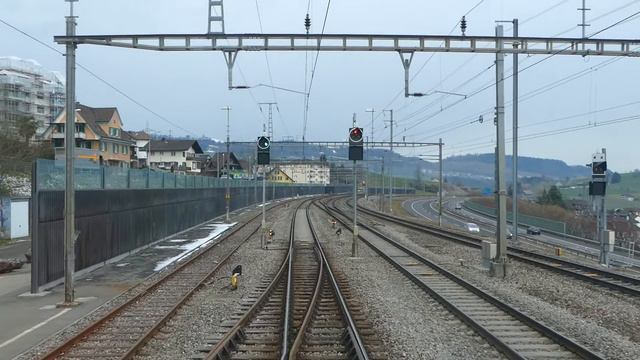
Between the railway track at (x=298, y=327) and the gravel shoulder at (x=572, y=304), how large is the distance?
3.65 meters

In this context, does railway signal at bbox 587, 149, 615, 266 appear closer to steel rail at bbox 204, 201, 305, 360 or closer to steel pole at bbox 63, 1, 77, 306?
steel rail at bbox 204, 201, 305, 360

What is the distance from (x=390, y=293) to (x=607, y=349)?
6056 millimetres

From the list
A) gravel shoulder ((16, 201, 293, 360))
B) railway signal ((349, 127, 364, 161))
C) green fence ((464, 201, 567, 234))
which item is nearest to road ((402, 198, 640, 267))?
green fence ((464, 201, 567, 234))

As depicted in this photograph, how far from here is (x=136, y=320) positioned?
1156 centimetres

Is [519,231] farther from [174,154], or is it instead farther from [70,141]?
[174,154]

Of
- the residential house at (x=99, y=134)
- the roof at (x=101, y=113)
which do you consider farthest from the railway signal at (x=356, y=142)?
the roof at (x=101, y=113)

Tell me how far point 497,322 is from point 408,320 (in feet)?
5.36

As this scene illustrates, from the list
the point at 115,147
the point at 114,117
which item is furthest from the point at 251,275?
the point at 114,117

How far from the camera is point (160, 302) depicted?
1354cm

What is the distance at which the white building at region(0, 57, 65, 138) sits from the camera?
10144cm

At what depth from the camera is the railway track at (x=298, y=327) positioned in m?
8.92

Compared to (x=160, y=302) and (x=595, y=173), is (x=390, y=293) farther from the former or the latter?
(x=595, y=173)

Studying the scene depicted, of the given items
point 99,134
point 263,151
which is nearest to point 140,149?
point 99,134

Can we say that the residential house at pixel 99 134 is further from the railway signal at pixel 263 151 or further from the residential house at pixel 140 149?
the railway signal at pixel 263 151
